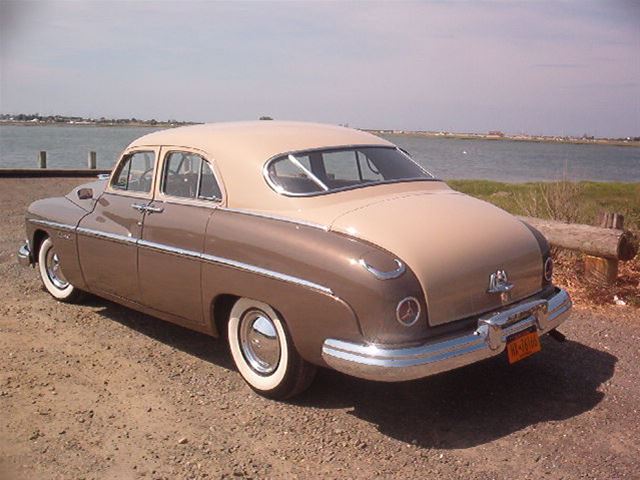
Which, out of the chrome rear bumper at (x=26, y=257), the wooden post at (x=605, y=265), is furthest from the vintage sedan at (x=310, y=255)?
the wooden post at (x=605, y=265)

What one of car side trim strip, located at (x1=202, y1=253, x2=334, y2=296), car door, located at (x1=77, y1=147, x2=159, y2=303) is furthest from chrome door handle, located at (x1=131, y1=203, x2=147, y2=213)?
car side trim strip, located at (x1=202, y1=253, x2=334, y2=296)

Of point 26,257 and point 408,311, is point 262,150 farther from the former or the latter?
point 26,257

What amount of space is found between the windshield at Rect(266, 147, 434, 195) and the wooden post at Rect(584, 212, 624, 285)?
248 cm

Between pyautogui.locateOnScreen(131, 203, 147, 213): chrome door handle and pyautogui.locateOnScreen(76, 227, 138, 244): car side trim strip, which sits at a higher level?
pyautogui.locateOnScreen(131, 203, 147, 213): chrome door handle

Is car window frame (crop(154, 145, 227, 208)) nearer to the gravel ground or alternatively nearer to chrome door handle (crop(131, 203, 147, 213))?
chrome door handle (crop(131, 203, 147, 213))

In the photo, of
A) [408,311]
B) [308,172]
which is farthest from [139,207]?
[408,311]

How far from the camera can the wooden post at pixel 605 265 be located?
627 cm

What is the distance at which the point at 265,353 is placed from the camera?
399cm

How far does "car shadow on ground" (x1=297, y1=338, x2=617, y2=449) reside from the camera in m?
3.60

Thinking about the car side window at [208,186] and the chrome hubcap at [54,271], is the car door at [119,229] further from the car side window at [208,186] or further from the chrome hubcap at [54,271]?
the chrome hubcap at [54,271]

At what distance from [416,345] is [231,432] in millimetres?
1088

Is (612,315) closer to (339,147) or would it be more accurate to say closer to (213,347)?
(339,147)

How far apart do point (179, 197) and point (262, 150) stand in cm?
69

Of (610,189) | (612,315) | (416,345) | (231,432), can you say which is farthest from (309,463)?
(610,189)
